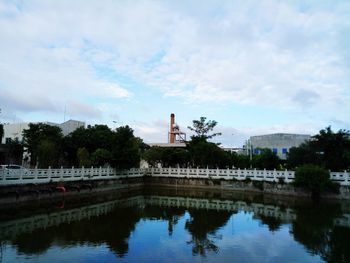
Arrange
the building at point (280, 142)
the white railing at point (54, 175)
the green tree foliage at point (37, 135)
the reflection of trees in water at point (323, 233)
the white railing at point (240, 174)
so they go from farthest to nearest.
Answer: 1. the building at point (280, 142)
2. the green tree foliage at point (37, 135)
3. the white railing at point (240, 174)
4. the white railing at point (54, 175)
5. the reflection of trees in water at point (323, 233)

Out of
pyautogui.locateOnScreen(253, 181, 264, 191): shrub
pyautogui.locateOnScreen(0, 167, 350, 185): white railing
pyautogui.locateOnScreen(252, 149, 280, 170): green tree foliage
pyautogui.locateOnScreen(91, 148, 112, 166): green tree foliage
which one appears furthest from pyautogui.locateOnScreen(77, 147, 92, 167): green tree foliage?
pyautogui.locateOnScreen(252, 149, 280, 170): green tree foliage

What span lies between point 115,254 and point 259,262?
4.64 m

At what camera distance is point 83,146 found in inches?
1538

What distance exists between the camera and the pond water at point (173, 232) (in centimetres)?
1053

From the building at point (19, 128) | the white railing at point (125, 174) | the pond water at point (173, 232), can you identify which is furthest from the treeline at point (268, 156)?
the building at point (19, 128)

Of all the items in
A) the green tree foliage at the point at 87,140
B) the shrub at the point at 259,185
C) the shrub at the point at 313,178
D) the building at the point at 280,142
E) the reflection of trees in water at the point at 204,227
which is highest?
the building at the point at 280,142

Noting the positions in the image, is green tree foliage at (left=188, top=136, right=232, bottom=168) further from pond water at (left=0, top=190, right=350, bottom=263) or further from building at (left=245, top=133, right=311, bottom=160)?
building at (left=245, top=133, right=311, bottom=160)

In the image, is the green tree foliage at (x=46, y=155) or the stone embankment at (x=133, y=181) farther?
the green tree foliage at (x=46, y=155)

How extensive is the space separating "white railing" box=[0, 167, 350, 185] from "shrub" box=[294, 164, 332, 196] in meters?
1.33

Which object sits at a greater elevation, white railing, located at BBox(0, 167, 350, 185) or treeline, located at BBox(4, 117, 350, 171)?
treeline, located at BBox(4, 117, 350, 171)

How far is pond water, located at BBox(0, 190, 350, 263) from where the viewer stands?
10.5 m

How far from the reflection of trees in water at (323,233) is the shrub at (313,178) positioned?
10.9 feet

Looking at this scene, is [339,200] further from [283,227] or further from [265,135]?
[265,135]

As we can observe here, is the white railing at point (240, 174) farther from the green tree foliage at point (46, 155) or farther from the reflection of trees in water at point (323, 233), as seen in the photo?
the green tree foliage at point (46, 155)
